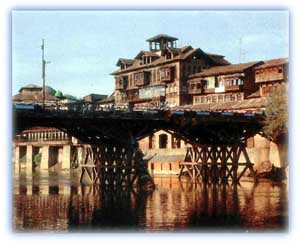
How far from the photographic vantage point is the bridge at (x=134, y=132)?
37.4 metres

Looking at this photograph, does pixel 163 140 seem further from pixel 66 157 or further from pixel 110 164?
pixel 110 164

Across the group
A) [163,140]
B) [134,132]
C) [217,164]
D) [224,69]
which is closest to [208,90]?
[224,69]

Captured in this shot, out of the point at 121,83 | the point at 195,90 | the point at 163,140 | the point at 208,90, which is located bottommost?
the point at 163,140

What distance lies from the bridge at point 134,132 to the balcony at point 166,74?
22444 mm

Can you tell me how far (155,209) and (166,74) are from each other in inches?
1710

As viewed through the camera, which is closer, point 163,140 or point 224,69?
point 224,69

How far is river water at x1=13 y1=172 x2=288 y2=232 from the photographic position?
59.9 ft

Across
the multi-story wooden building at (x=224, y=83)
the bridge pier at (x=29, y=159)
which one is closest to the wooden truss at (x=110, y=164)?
the bridge pier at (x=29, y=159)

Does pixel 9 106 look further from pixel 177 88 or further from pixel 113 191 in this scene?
pixel 177 88

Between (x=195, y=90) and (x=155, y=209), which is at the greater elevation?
(x=195, y=90)

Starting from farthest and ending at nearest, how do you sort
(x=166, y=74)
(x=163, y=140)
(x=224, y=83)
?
(x=166, y=74) < (x=163, y=140) < (x=224, y=83)

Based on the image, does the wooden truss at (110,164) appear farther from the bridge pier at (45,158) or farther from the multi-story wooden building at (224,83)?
the bridge pier at (45,158)

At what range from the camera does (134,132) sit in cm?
4009

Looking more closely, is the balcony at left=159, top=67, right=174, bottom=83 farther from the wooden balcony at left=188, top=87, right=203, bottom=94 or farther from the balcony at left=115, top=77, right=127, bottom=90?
the balcony at left=115, top=77, right=127, bottom=90
